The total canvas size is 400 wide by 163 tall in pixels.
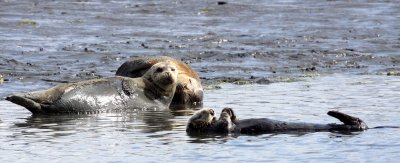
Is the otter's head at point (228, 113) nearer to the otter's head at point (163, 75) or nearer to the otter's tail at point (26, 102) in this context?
the otter's head at point (163, 75)

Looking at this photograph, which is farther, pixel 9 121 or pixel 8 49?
pixel 8 49

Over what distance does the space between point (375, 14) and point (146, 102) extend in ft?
42.5

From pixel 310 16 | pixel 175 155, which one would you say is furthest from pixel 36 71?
pixel 310 16

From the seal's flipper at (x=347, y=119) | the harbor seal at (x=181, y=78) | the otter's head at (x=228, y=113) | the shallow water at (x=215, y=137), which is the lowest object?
the shallow water at (x=215, y=137)

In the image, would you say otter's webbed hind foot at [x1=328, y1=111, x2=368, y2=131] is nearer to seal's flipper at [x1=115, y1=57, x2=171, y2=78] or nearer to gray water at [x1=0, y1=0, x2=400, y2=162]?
gray water at [x1=0, y1=0, x2=400, y2=162]

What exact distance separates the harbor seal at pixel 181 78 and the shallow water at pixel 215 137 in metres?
0.18

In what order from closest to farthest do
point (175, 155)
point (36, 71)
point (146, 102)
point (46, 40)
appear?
point (175, 155), point (146, 102), point (36, 71), point (46, 40)

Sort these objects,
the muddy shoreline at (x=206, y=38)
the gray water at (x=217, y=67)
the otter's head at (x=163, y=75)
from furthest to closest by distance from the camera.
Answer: the muddy shoreline at (x=206, y=38) → the otter's head at (x=163, y=75) → the gray water at (x=217, y=67)

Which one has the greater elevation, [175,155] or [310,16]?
[310,16]

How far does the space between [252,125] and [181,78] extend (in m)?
3.51

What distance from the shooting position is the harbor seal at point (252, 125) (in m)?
11.4

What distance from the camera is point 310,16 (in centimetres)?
2547

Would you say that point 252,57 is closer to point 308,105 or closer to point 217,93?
point 217,93

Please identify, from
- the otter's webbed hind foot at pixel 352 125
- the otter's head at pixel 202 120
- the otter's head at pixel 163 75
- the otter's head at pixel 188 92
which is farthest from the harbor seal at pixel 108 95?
the otter's webbed hind foot at pixel 352 125
